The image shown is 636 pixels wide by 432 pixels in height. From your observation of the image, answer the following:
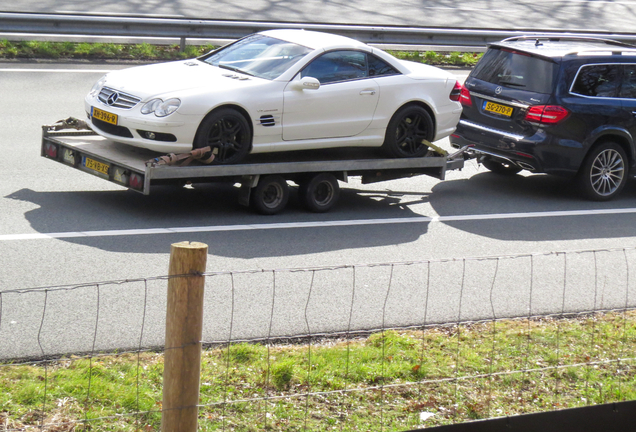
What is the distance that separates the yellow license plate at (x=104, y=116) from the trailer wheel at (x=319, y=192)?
2198 millimetres

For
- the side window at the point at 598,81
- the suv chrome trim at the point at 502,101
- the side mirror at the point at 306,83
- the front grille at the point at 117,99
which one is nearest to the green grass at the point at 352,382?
the side mirror at the point at 306,83

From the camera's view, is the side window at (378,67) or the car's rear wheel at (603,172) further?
the car's rear wheel at (603,172)

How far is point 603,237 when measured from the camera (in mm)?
9344

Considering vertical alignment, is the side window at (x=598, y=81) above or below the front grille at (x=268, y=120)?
above

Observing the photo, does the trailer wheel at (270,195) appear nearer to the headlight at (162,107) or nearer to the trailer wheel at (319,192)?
the trailer wheel at (319,192)

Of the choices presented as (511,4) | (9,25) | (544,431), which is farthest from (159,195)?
(511,4)

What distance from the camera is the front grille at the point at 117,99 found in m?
8.48

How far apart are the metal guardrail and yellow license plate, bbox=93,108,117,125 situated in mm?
7630

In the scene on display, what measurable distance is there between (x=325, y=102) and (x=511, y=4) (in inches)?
847

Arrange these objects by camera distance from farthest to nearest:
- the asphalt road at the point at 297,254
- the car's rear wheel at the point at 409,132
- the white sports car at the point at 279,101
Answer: the car's rear wheel at the point at 409,132 → the white sports car at the point at 279,101 → the asphalt road at the point at 297,254

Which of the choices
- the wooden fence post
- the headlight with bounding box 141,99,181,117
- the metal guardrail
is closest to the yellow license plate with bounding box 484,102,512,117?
the headlight with bounding box 141,99,181,117

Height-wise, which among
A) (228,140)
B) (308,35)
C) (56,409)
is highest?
(308,35)

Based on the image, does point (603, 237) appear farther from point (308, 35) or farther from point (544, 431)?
point (544, 431)

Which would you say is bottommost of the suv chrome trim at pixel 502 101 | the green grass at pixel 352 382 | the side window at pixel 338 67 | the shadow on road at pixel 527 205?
the green grass at pixel 352 382
